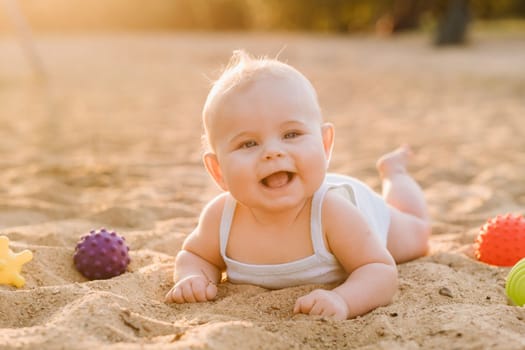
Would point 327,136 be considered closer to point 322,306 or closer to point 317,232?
point 317,232

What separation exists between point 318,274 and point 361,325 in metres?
0.44

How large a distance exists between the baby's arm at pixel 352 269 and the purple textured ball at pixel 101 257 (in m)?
0.87

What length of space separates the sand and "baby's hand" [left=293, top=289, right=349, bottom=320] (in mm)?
63

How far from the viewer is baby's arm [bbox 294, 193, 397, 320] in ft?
7.84

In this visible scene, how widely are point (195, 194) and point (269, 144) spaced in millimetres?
2132

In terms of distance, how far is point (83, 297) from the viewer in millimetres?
2350

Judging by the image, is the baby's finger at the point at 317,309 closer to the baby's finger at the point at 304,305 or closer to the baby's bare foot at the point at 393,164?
the baby's finger at the point at 304,305

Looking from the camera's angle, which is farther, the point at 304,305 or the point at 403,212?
the point at 403,212

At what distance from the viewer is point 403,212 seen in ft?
11.5

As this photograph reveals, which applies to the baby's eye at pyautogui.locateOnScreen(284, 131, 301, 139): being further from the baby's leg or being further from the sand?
the baby's leg

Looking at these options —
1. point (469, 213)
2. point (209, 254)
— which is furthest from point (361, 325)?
point (469, 213)

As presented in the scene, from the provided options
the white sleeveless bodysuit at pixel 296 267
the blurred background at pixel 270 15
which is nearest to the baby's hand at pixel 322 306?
the white sleeveless bodysuit at pixel 296 267

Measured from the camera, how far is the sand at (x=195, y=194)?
217 cm

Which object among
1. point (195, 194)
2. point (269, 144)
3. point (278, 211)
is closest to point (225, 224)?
point (278, 211)
